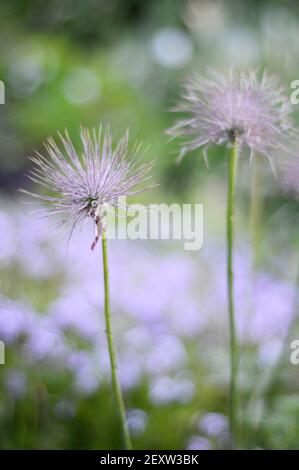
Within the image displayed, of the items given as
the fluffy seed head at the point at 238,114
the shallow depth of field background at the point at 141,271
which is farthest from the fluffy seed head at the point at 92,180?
the shallow depth of field background at the point at 141,271

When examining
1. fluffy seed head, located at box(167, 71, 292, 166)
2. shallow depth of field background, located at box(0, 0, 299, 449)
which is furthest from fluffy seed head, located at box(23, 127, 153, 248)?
shallow depth of field background, located at box(0, 0, 299, 449)

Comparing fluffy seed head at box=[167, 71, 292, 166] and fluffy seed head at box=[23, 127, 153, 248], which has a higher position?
fluffy seed head at box=[167, 71, 292, 166]

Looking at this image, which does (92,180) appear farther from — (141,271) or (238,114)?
(141,271)

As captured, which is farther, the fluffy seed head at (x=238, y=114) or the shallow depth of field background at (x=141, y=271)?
the shallow depth of field background at (x=141, y=271)

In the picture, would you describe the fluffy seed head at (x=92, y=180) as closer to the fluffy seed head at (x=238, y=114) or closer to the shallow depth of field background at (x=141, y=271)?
the fluffy seed head at (x=238, y=114)

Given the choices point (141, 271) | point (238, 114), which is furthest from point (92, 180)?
point (141, 271)

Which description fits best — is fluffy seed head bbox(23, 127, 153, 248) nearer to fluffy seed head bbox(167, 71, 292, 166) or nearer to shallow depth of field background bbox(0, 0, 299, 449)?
fluffy seed head bbox(167, 71, 292, 166)
